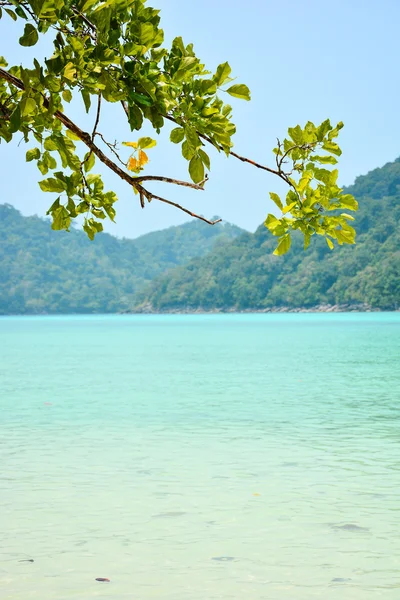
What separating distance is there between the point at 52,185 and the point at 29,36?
71cm

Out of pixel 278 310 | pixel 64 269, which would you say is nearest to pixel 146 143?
pixel 278 310

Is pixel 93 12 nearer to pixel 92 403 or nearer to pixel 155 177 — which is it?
pixel 155 177

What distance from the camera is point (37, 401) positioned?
41.7 ft

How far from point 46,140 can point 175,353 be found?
23362 millimetres

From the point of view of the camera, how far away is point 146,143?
284cm

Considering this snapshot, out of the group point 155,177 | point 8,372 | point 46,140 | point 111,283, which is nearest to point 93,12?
point 155,177

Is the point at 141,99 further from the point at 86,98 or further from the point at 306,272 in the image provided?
the point at 306,272

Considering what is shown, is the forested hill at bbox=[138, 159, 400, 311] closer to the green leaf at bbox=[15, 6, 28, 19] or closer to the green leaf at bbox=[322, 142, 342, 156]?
the green leaf at bbox=[322, 142, 342, 156]

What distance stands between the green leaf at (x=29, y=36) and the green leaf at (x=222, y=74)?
480 mm

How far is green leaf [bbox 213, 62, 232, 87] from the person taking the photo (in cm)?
230

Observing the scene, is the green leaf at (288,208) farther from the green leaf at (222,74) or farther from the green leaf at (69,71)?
the green leaf at (69,71)

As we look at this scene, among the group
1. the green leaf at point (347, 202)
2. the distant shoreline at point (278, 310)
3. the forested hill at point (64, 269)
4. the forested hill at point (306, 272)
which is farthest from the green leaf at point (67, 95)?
the forested hill at point (64, 269)

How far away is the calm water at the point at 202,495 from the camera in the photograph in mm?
4008

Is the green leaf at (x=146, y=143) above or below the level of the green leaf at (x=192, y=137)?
above
